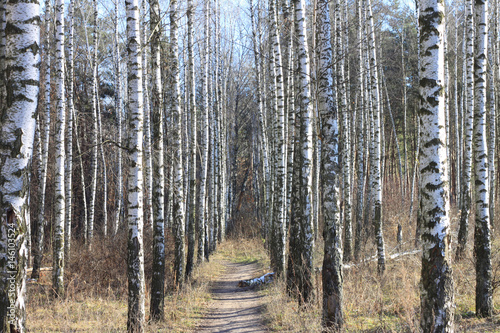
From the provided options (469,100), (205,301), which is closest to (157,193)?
(205,301)

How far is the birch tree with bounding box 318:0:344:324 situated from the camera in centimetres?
512

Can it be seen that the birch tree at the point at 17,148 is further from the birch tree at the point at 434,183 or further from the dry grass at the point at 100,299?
the birch tree at the point at 434,183

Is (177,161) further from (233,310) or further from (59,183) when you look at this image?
(233,310)

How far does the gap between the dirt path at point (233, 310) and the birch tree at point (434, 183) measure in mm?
3524

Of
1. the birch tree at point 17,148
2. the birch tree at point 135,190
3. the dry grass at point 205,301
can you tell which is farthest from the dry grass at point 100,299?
the birch tree at point 17,148

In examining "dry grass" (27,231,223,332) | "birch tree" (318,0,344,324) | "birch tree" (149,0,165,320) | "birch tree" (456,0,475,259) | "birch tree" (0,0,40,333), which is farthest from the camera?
"birch tree" (456,0,475,259)

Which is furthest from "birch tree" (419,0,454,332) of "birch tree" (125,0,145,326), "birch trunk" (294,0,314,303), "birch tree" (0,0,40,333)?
"birch tree" (0,0,40,333)

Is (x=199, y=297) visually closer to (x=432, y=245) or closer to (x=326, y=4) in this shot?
(x=432, y=245)

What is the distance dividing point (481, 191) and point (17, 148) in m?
6.97

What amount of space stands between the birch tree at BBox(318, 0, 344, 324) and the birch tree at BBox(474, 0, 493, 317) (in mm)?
2795

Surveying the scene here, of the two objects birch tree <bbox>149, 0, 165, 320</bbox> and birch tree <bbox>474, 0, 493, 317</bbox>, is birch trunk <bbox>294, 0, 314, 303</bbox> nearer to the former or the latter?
birch tree <bbox>149, 0, 165, 320</bbox>

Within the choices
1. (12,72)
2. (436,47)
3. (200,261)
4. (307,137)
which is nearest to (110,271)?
(200,261)

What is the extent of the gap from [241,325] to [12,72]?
228 inches

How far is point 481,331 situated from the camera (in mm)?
5301
